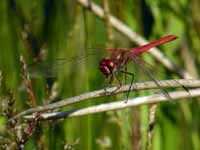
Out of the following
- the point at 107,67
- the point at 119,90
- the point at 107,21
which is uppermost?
the point at 107,21

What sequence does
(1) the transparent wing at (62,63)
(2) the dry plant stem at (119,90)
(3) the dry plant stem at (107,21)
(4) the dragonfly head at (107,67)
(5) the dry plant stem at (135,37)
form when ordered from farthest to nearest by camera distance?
(5) the dry plant stem at (135,37) → (3) the dry plant stem at (107,21) → (1) the transparent wing at (62,63) → (4) the dragonfly head at (107,67) → (2) the dry plant stem at (119,90)

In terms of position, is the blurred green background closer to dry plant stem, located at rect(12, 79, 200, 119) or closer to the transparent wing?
the transparent wing

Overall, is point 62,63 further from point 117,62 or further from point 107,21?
point 107,21

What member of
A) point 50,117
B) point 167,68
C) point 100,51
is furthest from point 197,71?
point 50,117

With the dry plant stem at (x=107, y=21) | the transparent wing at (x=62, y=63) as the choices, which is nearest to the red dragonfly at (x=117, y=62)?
the transparent wing at (x=62, y=63)

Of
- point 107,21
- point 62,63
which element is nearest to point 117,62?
point 62,63

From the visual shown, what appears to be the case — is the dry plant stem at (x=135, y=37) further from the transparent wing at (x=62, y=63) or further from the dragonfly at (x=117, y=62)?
the dragonfly at (x=117, y=62)

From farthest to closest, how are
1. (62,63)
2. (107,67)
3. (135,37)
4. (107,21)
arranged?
(135,37) < (107,21) < (62,63) < (107,67)

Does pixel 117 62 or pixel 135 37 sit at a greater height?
pixel 135 37
